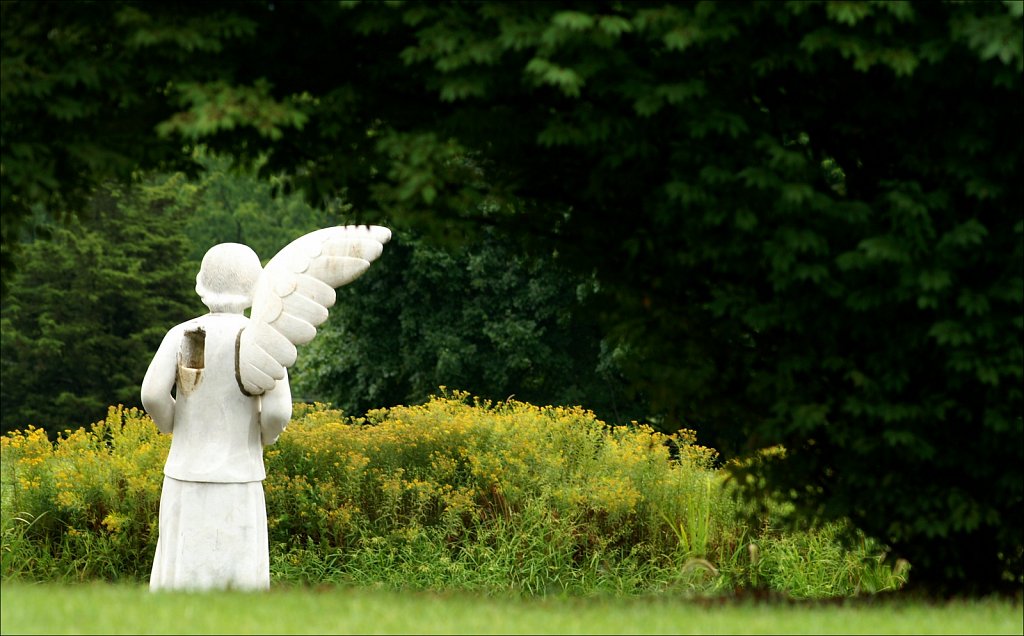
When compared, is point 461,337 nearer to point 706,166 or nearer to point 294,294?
point 294,294

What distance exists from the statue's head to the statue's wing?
4.4 inches

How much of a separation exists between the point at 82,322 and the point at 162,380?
85.8 ft

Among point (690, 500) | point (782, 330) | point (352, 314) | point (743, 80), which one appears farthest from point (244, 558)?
point (352, 314)

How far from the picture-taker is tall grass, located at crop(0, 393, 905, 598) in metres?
10.5

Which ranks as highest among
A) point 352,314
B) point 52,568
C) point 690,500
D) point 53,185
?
point 352,314

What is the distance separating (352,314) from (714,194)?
20444 mm

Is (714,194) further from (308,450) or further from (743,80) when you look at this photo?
(308,450)

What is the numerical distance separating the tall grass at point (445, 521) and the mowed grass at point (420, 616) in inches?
157

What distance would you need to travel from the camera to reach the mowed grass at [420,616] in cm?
516

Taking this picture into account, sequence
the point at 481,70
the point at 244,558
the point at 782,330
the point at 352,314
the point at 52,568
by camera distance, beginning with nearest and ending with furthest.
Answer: the point at 481,70 → the point at 782,330 → the point at 244,558 → the point at 52,568 → the point at 352,314

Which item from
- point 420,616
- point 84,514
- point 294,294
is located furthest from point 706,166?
point 84,514

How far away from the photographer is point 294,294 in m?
7.39

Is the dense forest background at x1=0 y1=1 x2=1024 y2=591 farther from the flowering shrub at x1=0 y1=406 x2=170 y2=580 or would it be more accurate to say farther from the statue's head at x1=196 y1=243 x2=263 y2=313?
the flowering shrub at x1=0 y1=406 x2=170 y2=580

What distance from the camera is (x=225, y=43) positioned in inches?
238
